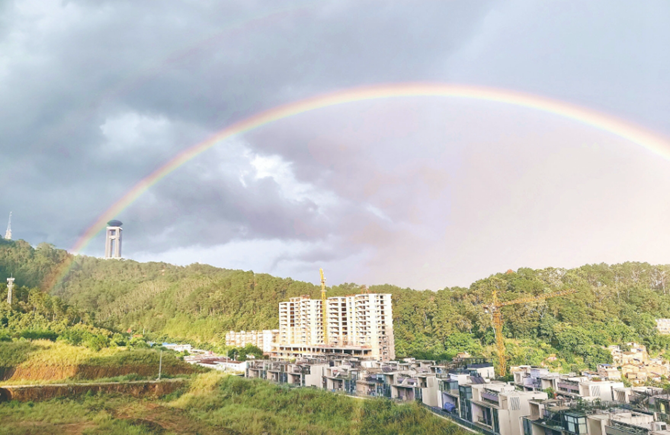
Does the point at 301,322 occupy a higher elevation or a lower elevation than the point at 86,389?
higher

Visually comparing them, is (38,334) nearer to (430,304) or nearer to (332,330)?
(332,330)

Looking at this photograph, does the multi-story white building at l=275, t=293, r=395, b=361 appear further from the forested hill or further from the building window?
the building window

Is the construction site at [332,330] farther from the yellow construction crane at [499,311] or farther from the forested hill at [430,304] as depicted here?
the yellow construction crane at [499,311]

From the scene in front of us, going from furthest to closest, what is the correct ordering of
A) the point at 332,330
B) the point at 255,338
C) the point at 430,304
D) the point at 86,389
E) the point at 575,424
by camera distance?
the point at 255,338 → the point at 430,304 → the point at 332,330 → the point at 86,389 → the point at 575,424

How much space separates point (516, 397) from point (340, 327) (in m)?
26.6

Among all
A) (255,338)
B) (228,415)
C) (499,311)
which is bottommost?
(228,415)

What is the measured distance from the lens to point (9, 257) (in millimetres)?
44094

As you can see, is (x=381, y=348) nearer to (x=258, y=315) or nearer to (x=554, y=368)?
(x=554, y=368)

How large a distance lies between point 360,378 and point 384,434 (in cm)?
601

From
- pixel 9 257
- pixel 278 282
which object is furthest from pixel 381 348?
pixel 9 257

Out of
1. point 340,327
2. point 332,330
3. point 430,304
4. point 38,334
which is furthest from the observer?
point 430,304

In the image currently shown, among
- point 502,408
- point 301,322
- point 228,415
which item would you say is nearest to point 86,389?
point 228,415

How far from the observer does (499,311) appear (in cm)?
3394

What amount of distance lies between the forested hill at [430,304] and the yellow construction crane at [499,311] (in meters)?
0.51
